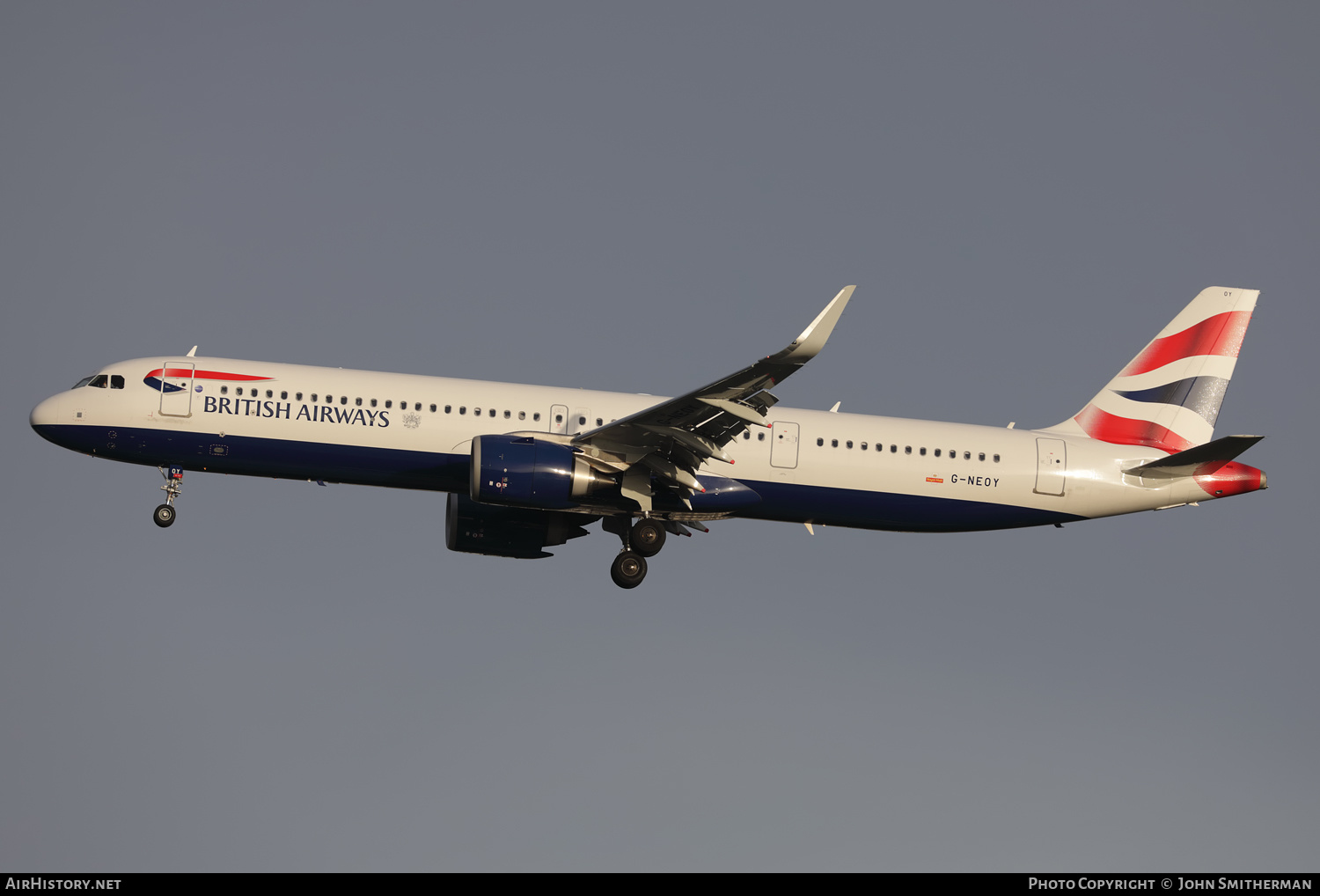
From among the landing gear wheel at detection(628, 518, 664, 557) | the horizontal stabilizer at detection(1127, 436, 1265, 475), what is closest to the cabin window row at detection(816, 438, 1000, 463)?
the horizontal stabilizer at detection(1127, 436, 1265, 475)

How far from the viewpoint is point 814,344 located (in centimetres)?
3167

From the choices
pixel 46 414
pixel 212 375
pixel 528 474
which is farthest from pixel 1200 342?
pixel 46 414

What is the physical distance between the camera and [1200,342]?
146 feet

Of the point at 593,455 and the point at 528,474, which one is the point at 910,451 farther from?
the point at 528,474

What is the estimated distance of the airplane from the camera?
3672 centimetres

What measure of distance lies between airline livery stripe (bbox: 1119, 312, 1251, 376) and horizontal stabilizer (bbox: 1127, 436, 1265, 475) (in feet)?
14.2

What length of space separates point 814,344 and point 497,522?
1346 centimetres

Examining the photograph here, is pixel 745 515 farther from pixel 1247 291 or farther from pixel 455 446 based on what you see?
pixel 1247 291

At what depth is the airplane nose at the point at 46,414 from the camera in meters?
37.9

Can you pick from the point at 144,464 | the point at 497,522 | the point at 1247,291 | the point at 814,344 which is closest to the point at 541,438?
the point at 497,522

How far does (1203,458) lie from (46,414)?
31390mm

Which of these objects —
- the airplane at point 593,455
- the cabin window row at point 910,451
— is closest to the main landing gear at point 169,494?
the airplane at point 593,455

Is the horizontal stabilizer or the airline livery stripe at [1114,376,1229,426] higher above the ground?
the airline livery stripe at [1114,376,1229,426]

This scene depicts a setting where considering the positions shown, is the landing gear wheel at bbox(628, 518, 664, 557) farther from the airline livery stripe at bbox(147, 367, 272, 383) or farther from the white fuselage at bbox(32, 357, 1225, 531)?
the airline livery stripe at bbox(147, 367, 272, 383)
